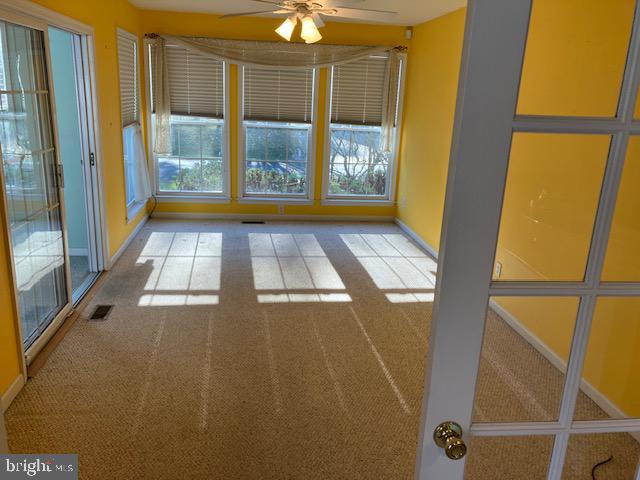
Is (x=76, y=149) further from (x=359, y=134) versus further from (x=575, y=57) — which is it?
(x=575, y=57)

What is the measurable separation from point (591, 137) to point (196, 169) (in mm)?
6216

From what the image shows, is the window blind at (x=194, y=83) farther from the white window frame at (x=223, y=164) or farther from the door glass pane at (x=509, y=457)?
the door glass pane at (x=509, y=457)

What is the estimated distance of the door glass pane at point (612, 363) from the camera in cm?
112

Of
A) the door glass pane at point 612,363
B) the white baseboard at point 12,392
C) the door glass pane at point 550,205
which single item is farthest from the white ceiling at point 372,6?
the door glass pane at point 612,363

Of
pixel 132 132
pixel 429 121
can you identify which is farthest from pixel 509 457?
pixel 132 132

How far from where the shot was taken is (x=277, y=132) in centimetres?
679

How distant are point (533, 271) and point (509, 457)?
1.54 feet

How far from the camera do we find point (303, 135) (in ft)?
22.4

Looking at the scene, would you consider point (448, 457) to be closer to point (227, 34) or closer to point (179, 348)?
point (179, 348)

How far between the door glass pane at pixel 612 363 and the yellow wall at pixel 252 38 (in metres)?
5.84

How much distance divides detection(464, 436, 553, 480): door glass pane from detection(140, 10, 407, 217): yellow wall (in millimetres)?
5860

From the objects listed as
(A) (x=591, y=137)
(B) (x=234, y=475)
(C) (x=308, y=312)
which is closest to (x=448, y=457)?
(A) (x=591, y=137)

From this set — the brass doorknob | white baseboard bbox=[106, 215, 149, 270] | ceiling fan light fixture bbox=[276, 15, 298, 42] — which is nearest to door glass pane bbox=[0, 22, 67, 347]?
white baseboard bbox=[106, 215, 149, 270]

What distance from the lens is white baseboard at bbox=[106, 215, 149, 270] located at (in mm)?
4945
